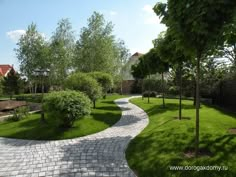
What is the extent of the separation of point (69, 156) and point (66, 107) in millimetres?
3413

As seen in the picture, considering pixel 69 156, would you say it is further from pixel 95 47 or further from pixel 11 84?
pixel 11 84

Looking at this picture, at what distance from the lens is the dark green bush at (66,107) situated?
10.8 meters

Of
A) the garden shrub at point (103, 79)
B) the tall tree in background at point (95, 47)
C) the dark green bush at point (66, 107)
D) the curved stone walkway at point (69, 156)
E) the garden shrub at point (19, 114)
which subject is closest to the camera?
the curved stone walkway at point (69, 156)

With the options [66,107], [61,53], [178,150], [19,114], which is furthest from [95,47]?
[178,150]

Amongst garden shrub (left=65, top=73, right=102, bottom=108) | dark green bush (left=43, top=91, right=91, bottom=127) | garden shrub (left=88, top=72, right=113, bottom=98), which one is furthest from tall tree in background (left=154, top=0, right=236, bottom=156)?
garden shrub (left=88, top=72, right=113, bottom=98)

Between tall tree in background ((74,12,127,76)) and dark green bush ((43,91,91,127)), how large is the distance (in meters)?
17.3

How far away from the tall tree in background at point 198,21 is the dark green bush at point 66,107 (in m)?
5.40

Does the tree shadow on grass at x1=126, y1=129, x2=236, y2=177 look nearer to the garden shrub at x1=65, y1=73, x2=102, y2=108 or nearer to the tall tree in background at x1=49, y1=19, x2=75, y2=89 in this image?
the garden shrub at x1=65, y1=73, x2=102, y2=108

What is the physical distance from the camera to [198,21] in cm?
624

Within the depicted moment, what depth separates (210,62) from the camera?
71.6 feet

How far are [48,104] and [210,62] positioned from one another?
15.2 metres

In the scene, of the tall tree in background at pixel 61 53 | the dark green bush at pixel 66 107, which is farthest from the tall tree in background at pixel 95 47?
the dark green bush at pixel 66 107

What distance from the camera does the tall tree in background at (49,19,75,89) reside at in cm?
3291

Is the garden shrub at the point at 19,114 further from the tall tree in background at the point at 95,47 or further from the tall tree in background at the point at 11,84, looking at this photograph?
the tall tree in background at the point at 11,84
